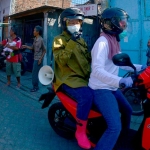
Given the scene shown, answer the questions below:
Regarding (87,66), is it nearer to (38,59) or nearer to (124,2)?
(38,59)

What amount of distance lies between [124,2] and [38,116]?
502 centimetres

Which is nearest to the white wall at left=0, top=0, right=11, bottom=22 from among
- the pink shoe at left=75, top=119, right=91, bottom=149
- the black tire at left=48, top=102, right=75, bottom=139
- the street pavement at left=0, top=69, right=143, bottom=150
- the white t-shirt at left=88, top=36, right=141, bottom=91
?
the street pavement at left=0, top=69, right=143, bottom=150

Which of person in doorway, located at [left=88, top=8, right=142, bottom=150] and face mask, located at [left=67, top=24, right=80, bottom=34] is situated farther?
face mask, located at [left=67, top=24, right=80, bottom=34]

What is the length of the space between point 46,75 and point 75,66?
1.63 feet

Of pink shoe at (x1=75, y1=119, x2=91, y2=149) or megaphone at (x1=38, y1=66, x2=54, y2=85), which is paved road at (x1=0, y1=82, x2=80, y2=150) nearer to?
pink shoe at (x1=75, y1=119, x2=91, y2=149)

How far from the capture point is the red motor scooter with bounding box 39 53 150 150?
2034 millimetres

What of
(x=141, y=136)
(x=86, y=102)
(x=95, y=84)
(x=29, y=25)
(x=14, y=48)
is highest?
(x=29, y=25)

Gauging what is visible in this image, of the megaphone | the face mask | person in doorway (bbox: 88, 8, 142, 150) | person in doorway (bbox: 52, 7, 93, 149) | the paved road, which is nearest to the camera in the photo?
person in doorway (bbox: 88, 8, 142, 150)

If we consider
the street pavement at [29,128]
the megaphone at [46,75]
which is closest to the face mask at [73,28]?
the megaphone at [46,75]

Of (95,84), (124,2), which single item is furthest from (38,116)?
(124,2)

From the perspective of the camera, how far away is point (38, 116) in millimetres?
4270

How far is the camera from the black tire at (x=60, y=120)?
3182mm

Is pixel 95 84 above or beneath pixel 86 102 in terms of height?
above

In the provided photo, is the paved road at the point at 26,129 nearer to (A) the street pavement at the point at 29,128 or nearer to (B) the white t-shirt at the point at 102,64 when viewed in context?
(A) the street pavement at the point at 29,128
